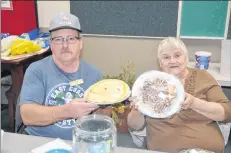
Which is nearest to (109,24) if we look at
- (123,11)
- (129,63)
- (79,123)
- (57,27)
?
(123,11)

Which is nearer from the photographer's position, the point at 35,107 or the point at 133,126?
the point at 35,107

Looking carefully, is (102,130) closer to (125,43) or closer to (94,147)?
(94,147)

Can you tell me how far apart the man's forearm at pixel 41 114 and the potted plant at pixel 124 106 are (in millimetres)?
1092

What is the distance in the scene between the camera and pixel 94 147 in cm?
103

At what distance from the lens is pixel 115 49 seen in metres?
2.94

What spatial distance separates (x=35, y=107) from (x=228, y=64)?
1543mm

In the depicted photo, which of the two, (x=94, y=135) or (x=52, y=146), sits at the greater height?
(x=94, y=135)

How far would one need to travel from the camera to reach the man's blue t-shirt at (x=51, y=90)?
1532mm

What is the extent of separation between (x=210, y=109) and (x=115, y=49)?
61.8 inches

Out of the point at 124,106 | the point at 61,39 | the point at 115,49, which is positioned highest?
the point at 61,39

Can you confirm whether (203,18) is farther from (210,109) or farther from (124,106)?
(210,109)

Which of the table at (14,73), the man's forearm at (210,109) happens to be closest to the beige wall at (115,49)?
the table at (14,73)

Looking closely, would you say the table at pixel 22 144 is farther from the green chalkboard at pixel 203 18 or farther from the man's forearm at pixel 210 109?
the green chalkboard at pixel 203 18

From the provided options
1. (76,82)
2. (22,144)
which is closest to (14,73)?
(76,82)
